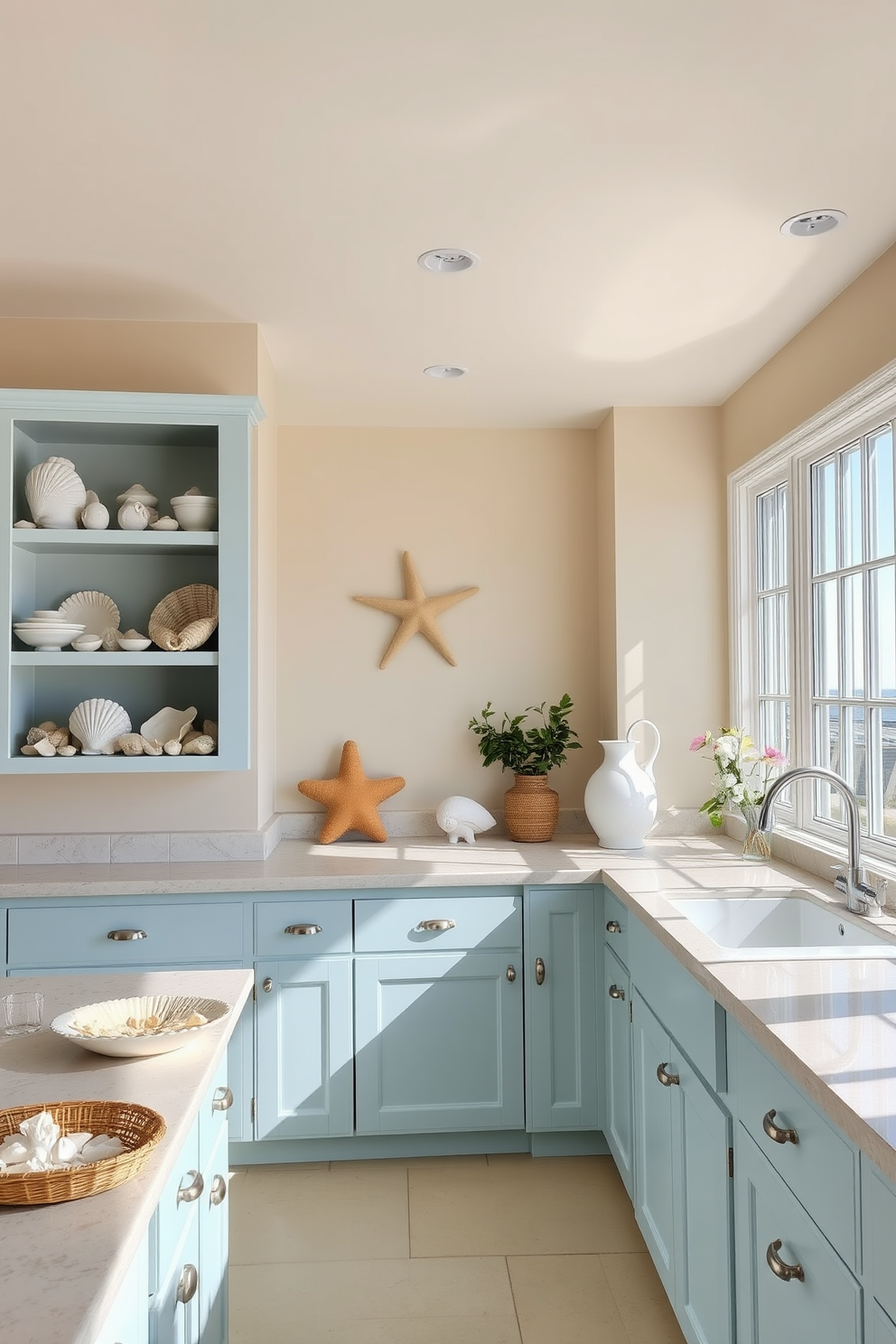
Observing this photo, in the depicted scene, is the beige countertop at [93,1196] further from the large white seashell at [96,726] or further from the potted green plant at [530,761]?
the potted green plant at [530,761]

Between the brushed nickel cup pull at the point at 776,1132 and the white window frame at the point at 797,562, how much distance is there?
1.07 m

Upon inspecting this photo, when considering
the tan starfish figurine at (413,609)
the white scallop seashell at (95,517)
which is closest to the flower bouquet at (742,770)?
the tan starfish figurine at (413,609)

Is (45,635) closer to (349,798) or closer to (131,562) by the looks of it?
(131,562)

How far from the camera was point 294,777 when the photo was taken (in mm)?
3771

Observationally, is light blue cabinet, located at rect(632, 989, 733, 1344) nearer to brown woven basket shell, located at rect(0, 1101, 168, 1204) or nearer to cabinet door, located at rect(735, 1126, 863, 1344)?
cabinet door, located at rect(735, 1126, 863, 1344)

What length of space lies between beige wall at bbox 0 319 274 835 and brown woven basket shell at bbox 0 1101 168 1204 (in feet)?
5.90

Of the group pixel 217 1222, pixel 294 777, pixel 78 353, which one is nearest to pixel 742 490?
pixel 294 777

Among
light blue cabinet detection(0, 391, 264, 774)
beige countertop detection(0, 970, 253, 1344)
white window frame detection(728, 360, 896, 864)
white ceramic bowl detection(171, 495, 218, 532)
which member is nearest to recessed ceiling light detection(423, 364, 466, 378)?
light blue cabinet detection(0, 391, 264, 774)

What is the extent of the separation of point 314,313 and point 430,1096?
7.54ft

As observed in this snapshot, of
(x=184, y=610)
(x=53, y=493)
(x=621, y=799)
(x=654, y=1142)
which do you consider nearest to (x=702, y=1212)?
(x=654, y=1142)

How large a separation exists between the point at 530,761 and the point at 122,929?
1526mm

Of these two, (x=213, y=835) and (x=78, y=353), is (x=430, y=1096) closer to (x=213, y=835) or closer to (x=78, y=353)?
(x=213, y=835)

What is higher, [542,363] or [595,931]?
[542,363]

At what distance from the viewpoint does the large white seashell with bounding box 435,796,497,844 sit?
3551 mm
